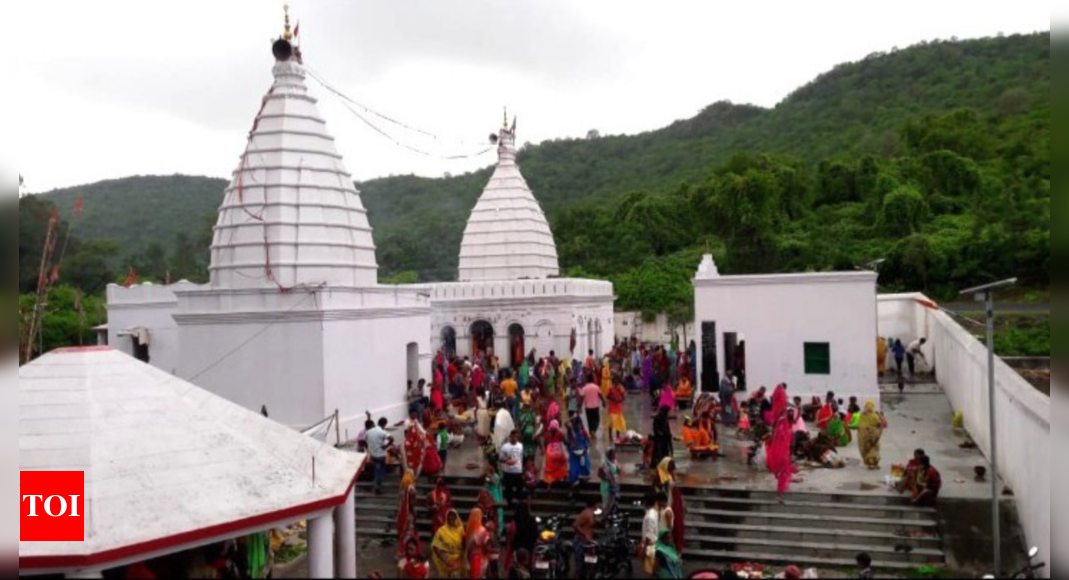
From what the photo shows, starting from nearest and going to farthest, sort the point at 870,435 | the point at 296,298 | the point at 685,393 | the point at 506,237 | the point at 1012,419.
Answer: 1. the point at 1012,419
2. the point at 870,435
3. the point at 296,298
4. the point at 685,393
5. the point at 506,237

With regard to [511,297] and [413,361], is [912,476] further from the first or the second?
[511,297]

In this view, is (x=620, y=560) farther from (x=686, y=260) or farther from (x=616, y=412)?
(x=686, y=260)

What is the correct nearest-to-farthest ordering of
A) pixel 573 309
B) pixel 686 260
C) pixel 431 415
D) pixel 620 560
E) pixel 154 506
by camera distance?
pixel 154 506 → pixel 620 560 → pixel 431 415 → pixel 573 309 → pixel 686 260

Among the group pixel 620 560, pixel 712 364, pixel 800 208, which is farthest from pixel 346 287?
pixel 800 208

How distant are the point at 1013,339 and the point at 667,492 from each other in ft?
43.8

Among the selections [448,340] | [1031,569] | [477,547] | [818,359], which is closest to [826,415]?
[818,359]

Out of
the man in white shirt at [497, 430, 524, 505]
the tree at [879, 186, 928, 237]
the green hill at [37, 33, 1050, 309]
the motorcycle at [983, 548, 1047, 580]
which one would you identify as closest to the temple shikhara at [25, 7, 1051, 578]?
the man in white shirt at [497, 430, 524, 505]

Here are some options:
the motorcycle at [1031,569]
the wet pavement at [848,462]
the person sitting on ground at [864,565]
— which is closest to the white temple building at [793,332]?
the wet pavement at [848,462]

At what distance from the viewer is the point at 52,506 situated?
22.7 ft

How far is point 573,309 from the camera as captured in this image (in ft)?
89.5

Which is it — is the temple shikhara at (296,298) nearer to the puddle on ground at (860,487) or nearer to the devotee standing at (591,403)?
the devotee standing at (591,403)

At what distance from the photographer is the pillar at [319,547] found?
8.38 meters

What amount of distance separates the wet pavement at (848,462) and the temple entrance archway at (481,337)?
1015 centimetres

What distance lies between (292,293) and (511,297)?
1083cm
